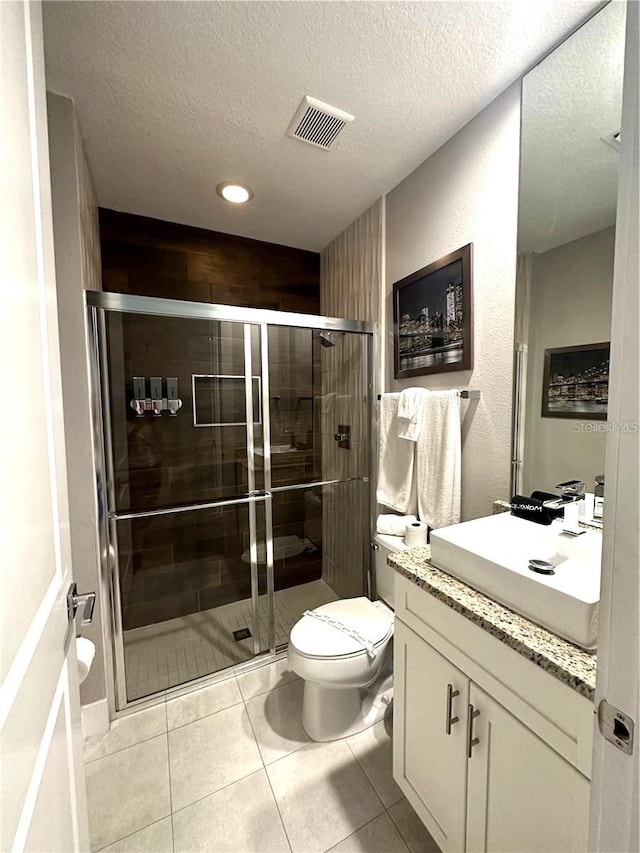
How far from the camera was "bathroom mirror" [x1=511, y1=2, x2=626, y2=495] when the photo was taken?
1.01 metres

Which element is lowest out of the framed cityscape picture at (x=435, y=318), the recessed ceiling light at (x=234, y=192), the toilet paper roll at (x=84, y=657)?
the toilet paper roll at (x=84, y=657)

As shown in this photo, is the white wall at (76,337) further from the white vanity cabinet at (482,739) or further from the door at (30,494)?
the white vanity cabinet at (482,739)

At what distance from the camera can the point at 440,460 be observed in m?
1.54

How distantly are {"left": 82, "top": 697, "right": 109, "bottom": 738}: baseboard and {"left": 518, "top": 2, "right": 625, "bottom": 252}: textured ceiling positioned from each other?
100 inches

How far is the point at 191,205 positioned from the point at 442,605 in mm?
2282

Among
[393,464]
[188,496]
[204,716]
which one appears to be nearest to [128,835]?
[204,716]

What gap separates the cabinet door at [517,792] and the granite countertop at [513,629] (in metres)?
0.17

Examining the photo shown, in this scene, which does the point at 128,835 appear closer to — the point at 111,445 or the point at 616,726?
the point at 111,445

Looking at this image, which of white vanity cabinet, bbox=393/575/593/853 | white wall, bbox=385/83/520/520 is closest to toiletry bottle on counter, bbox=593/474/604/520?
white wall, bbox=385/83/520/520

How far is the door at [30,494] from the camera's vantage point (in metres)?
0.44

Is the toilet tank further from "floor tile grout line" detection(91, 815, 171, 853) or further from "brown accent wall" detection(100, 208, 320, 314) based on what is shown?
"brown accent wall" detection(100, 208, 320, 314)

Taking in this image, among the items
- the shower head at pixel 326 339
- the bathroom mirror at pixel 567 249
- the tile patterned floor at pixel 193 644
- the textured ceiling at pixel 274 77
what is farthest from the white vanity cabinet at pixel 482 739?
the textured ceiling at pixel 274 77

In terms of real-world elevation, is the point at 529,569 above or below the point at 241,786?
above

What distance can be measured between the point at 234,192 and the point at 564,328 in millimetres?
1717
